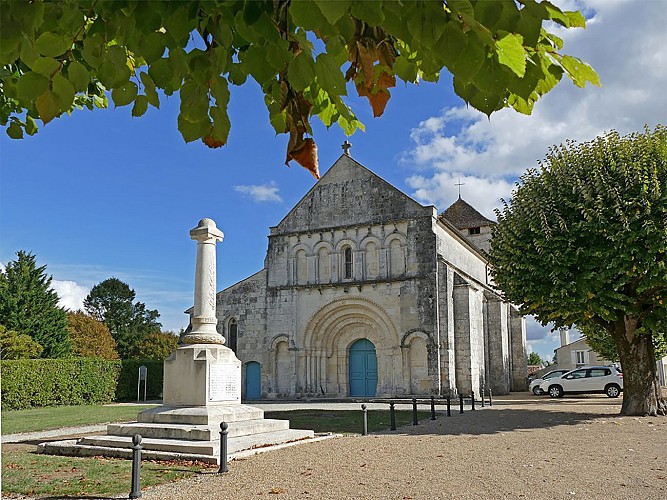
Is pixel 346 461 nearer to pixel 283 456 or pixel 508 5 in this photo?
pixel 283 456

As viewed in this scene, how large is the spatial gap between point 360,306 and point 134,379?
1229 centimetres

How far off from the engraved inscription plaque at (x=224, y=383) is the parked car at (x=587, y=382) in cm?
2157

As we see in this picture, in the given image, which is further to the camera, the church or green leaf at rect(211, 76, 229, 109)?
the church

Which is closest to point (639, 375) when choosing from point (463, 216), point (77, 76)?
point (77, 76)

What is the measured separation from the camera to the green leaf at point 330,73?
8.25 feet

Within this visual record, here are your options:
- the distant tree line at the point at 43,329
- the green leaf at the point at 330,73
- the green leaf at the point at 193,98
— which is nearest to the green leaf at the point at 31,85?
the green leaf at the point at 193,98

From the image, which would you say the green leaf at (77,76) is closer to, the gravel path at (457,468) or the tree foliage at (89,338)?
the gravel path at (457,468)

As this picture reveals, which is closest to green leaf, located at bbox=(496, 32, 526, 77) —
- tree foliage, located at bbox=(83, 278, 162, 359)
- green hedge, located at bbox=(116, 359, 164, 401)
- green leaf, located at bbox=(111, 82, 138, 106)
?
green leaf, located at bbox=(111, 82, 138, 106)

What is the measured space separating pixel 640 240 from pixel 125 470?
13766 mm

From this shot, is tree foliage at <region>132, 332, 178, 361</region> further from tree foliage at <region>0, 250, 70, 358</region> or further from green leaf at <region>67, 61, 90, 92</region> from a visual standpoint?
green leaf at <region>67, 61, 90, 92</region>

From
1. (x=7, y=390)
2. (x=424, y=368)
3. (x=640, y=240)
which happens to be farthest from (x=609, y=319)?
(x=7, y=390)

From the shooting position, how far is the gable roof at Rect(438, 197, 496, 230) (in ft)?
137

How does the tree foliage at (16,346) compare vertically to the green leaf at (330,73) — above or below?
below

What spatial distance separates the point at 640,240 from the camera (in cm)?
1584
